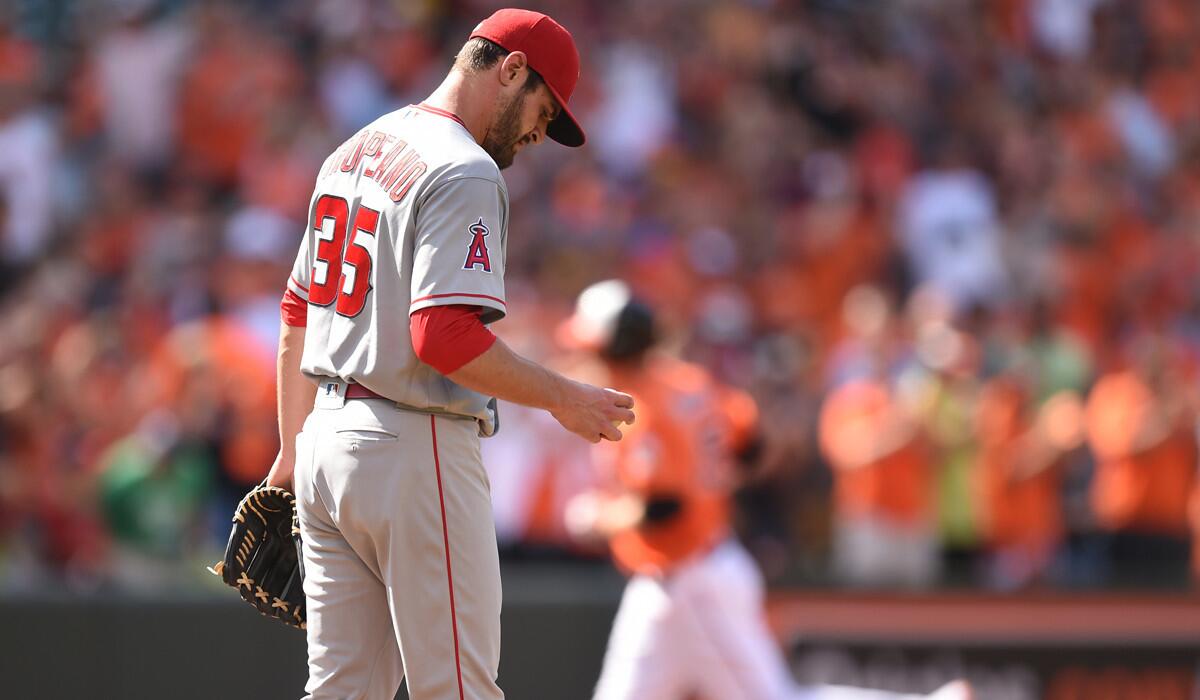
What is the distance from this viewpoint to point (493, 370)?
373 cm

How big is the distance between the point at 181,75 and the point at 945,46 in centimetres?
630

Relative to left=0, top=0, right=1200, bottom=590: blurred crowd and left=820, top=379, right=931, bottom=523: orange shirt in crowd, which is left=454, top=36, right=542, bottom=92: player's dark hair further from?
left=820, top=379, right=931, bottom=523: orange shirt in crowd

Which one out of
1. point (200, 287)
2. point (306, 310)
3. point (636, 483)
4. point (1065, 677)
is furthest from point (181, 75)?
point (306, 310)

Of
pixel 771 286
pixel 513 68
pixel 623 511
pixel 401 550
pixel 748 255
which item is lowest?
pixel 401 550

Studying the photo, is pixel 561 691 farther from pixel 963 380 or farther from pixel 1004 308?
pixel 1004 308

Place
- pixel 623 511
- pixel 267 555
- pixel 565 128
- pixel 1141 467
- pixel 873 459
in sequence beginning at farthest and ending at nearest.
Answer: pixel 1141 467 < pixel 873 459 < pixel 623 511 < pixel 267 555 < pixel 565 128

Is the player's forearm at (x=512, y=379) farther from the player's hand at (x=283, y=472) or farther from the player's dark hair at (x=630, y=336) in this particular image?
the player's dark hair at (x=630, y=336)

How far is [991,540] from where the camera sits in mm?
9797

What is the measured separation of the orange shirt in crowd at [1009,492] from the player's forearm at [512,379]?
6409 millimetres

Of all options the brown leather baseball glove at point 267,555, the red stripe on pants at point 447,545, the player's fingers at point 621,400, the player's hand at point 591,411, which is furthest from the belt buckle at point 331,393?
the player's fingers at point 621,400

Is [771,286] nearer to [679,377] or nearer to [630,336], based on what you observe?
[679,377]

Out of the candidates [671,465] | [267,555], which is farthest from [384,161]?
[671,465]

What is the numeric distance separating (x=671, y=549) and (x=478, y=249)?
3093 millimetres

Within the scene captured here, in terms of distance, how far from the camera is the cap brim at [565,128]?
4102 millimetres
